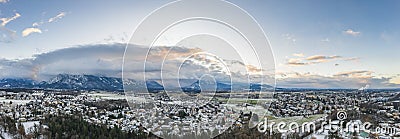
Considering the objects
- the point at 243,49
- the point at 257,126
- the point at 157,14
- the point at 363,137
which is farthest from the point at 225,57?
the point at 363,137

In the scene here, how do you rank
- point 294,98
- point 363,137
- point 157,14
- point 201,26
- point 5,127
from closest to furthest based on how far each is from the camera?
1. point 157,14
2. point 201,26
3. point 363,137
4. point 5,127
5. point 294,98

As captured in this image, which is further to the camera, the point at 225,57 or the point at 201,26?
the point at 225,57

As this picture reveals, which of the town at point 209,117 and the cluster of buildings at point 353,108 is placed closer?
the town at point 209,117

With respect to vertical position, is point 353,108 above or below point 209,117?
above

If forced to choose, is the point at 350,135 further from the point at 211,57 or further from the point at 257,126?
the point at 211,57

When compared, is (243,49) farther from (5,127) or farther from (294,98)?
(294,98)

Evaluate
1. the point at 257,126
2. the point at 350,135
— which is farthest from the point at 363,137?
the point at 257,126

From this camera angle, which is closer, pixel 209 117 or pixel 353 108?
pixel 209 117

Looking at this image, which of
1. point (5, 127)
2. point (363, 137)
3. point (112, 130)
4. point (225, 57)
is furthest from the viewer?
point (5, 127)

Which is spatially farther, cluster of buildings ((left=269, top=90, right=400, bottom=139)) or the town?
cluster of buildings ((left=269, top=90, right=400, bottom=139))

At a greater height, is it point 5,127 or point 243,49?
point 243,49
